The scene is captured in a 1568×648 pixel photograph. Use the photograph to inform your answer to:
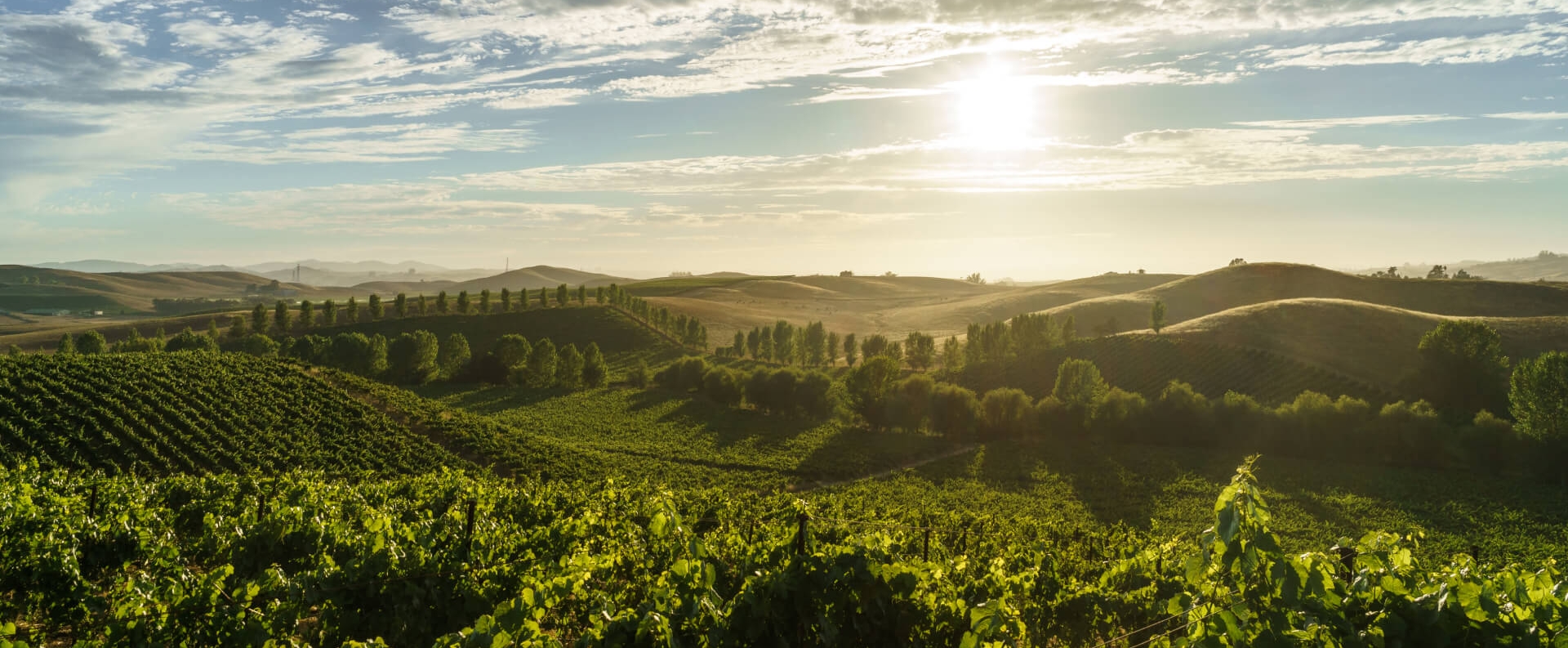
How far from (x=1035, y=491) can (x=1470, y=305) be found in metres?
128

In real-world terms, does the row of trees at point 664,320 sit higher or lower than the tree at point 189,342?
higher

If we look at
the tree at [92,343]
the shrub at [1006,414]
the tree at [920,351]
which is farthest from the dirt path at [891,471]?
the tree at [92,343]

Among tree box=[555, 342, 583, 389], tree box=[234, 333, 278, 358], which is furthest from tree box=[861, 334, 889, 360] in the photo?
tree box=[234, 333, 278, 358]

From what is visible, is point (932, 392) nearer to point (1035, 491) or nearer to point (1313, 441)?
point (1035, 491)

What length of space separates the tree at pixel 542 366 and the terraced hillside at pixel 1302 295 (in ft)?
261

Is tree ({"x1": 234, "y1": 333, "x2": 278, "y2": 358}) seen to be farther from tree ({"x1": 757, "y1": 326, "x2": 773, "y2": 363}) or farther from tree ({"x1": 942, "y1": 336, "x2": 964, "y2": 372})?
tree ({"x1": 942, "y1": 336, "x2": 964, "y2": 372})

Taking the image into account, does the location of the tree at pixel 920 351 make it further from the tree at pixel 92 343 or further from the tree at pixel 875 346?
the tree at pixel 92 343

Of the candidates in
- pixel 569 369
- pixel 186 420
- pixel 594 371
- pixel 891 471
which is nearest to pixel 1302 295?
pixel 891 471

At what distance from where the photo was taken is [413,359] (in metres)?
99.6

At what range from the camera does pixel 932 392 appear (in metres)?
74.7

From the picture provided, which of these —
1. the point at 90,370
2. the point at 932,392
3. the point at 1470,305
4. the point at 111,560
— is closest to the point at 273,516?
the point at 111,560

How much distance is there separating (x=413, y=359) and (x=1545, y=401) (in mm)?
117240

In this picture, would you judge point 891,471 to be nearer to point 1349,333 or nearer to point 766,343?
point 766,343

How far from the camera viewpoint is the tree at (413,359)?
9881 centimetres
